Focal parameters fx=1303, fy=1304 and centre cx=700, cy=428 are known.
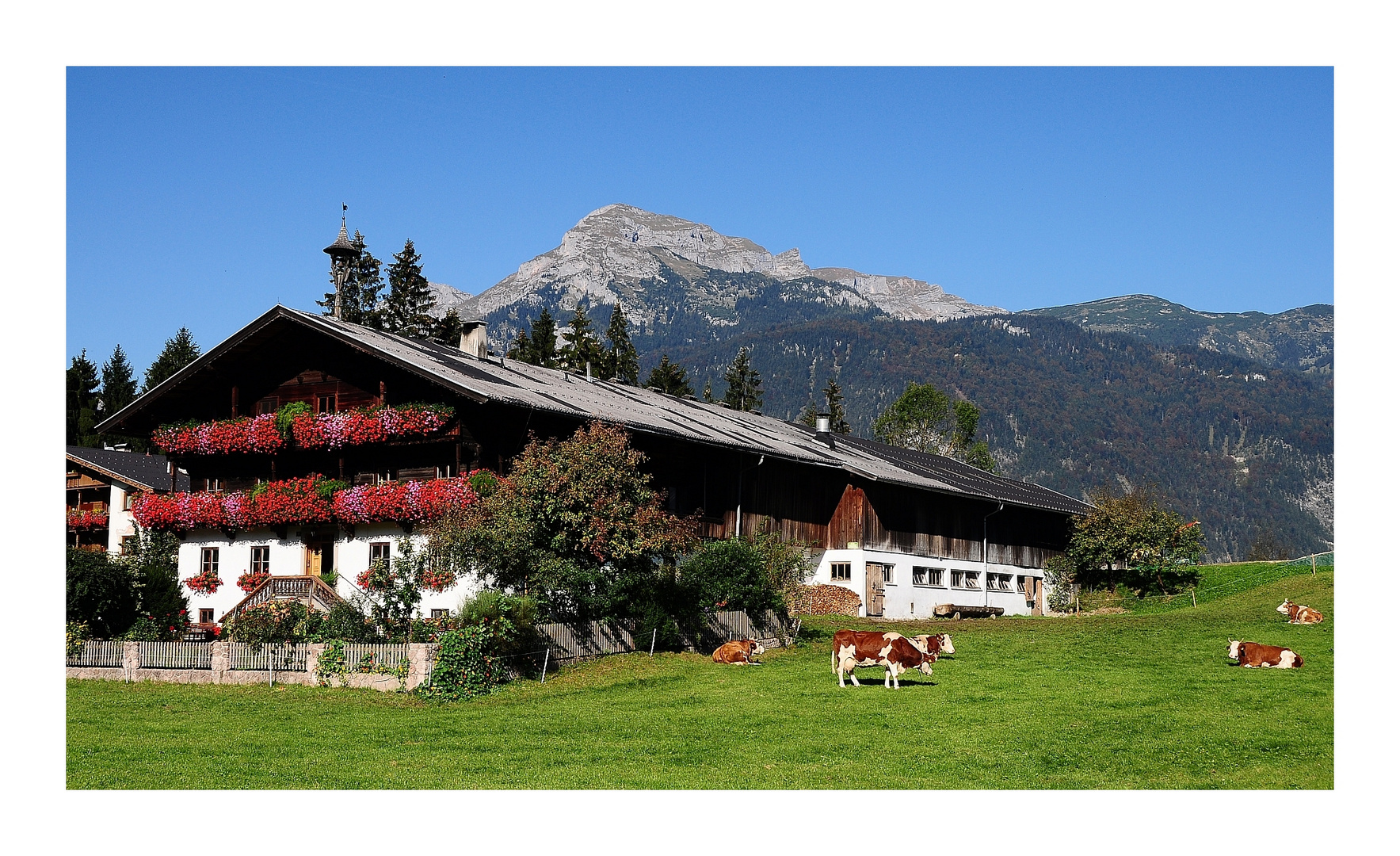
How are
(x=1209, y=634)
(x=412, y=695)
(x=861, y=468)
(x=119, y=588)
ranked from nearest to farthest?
(x=412, y=695)
(x=119, y=588)
(x=1209, y=634)
(x=861, y=468)

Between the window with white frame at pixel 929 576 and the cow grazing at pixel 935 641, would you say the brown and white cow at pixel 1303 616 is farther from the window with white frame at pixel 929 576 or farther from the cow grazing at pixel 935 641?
the window with white frame at pixel 929 576

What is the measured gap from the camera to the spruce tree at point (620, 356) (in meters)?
87.8

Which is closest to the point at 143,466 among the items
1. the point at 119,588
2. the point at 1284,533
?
the point at 119,588

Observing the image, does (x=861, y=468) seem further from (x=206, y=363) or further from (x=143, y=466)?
(x=143, y=466)

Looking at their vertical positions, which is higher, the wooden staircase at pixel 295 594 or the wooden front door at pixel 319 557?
the wooden front door at pixel 319 557

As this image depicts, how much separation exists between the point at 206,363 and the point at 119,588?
9.08 metres

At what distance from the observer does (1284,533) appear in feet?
625

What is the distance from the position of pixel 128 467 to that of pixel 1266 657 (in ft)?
144

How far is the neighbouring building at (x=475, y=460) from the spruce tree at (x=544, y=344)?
32841mm

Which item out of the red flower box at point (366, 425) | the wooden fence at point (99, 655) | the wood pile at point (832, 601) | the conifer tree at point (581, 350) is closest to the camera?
the wooden fence at point (99, 655)

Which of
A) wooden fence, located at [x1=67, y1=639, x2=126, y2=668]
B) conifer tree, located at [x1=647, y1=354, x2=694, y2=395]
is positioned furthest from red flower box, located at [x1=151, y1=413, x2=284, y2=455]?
conifer tree, located at [x1=647, y1=354, x2=694, y2=395]

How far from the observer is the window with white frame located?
5097 centimetres

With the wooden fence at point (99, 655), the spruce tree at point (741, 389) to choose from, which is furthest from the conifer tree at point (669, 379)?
the wooden fence at point (99, 655)

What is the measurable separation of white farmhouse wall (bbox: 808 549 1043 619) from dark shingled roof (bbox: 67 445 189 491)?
83.6 ft
